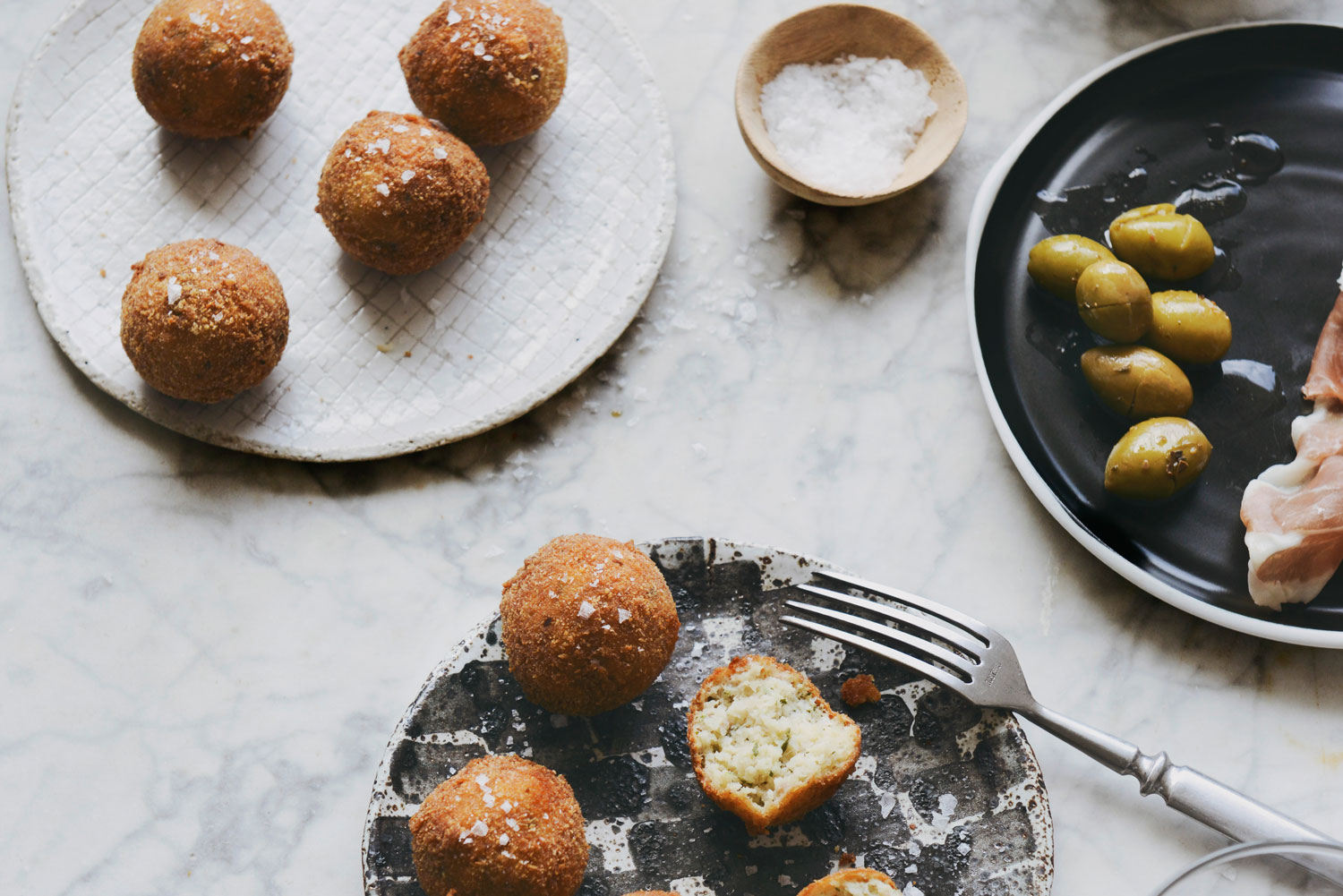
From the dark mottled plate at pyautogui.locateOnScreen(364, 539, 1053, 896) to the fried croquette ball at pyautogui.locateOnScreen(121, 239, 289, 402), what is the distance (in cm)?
66

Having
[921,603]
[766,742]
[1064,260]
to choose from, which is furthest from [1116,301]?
[766,742]

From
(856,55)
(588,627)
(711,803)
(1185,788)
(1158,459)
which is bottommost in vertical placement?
(711,803)

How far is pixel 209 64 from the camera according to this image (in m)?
Answer: 2.05

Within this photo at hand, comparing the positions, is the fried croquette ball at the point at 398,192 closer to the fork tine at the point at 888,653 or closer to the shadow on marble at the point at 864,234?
the shadow on marble at the point at 864,234

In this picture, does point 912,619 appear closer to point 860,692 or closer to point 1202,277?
point 860,692

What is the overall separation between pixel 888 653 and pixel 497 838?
0.74 m

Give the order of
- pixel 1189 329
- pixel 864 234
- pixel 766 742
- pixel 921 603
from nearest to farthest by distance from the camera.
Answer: pixel 766 742 < pixel 921 603 < pixel 1189 329 < pixel 864 234

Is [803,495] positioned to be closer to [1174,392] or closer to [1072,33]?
[1174,392]

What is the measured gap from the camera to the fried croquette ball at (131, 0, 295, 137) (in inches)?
80.4

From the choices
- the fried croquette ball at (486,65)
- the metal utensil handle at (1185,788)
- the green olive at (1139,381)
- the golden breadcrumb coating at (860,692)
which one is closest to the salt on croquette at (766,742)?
the golden breadcrumb coating at (860,692)

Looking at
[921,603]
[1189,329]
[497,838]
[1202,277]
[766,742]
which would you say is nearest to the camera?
[497,838]

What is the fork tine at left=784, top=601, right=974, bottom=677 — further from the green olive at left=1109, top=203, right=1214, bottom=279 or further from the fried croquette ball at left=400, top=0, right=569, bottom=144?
the fried croquette ball at left=400, top=0, right=569, bottom=144

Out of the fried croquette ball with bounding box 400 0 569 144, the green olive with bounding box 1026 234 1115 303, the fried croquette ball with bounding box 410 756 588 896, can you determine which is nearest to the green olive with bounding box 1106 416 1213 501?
the green olive with bounding box 1026 234 1115 303

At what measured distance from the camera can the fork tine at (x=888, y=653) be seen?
1.91 meters
